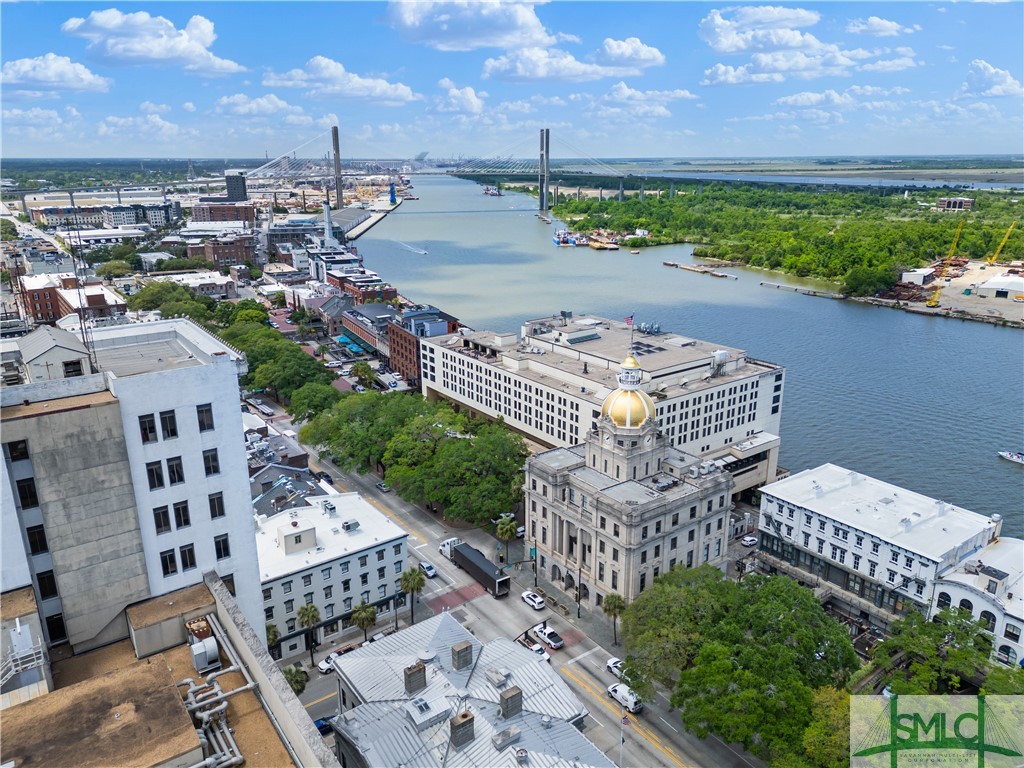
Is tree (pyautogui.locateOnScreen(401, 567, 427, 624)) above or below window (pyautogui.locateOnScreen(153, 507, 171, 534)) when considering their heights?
below

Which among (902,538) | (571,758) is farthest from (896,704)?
(902,538)

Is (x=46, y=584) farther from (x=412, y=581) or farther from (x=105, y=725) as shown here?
(x=412, y=581)

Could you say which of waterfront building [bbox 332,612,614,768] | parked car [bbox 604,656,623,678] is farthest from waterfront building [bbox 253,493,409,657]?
parked car [bbox 604,656,623,678]

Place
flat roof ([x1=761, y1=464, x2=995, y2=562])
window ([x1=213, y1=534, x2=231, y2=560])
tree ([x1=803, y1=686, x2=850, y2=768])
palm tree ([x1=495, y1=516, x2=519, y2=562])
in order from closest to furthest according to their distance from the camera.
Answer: window ([x1=213, y1=534, x2=231, y2=560])
tree ([x1=803, y1=686, x2=850, y2=768])
flat roof ([x1=761, y1=464, x2=995, y2=562])
palm tree ([x1=495, y1=516, x2=519, y2=562])

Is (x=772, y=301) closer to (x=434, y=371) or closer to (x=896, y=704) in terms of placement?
(x=434, y=371)

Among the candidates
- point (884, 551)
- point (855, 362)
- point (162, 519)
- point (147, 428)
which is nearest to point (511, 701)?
point (162, 519)

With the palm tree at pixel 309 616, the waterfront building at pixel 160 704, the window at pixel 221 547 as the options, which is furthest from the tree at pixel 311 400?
the waterfront building at pixel 160 704

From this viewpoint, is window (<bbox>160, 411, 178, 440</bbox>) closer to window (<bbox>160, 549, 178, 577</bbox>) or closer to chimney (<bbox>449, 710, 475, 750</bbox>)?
window (<bbox>160, 549, 178, 577</bbox>)
